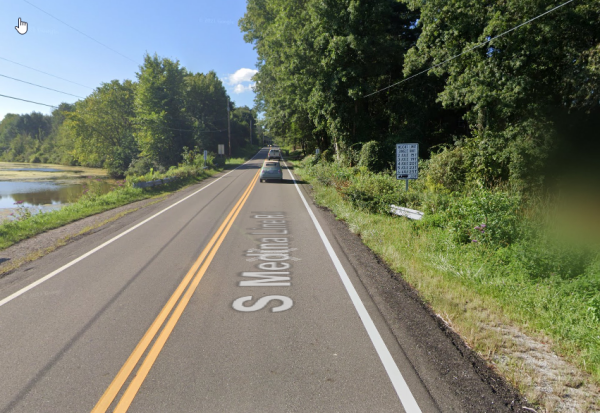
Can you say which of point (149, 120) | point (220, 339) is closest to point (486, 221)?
point (220, 339)

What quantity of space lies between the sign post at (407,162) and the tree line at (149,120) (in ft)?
132

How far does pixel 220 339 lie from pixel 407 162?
32.0 feet

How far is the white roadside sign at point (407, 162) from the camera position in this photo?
12125 millimetres

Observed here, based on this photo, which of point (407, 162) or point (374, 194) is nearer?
point (407, 162)

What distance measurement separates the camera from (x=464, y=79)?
16.4 m

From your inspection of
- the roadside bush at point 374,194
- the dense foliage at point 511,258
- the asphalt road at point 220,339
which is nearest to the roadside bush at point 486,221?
the dense foliage at point 511,258

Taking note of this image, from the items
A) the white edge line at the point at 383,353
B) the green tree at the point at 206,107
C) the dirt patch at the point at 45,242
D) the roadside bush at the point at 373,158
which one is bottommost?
the white edge line at the point at 383,353

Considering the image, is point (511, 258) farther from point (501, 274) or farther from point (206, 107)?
point (206, 107)

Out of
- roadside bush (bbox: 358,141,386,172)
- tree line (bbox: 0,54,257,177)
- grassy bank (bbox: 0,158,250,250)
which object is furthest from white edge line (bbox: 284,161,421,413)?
tree line (bbox: 0,54,257,177)

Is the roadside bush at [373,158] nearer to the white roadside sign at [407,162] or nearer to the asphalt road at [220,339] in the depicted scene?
the white roadside sign at [407,162]

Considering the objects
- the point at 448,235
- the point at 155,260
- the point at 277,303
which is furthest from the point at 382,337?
the point at 155,260

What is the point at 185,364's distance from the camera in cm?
375

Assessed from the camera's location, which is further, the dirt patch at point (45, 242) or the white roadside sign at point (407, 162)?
the white roadside sign at point (407, 162)

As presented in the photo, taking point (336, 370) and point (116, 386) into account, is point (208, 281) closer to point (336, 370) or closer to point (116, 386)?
point (116, 386)
